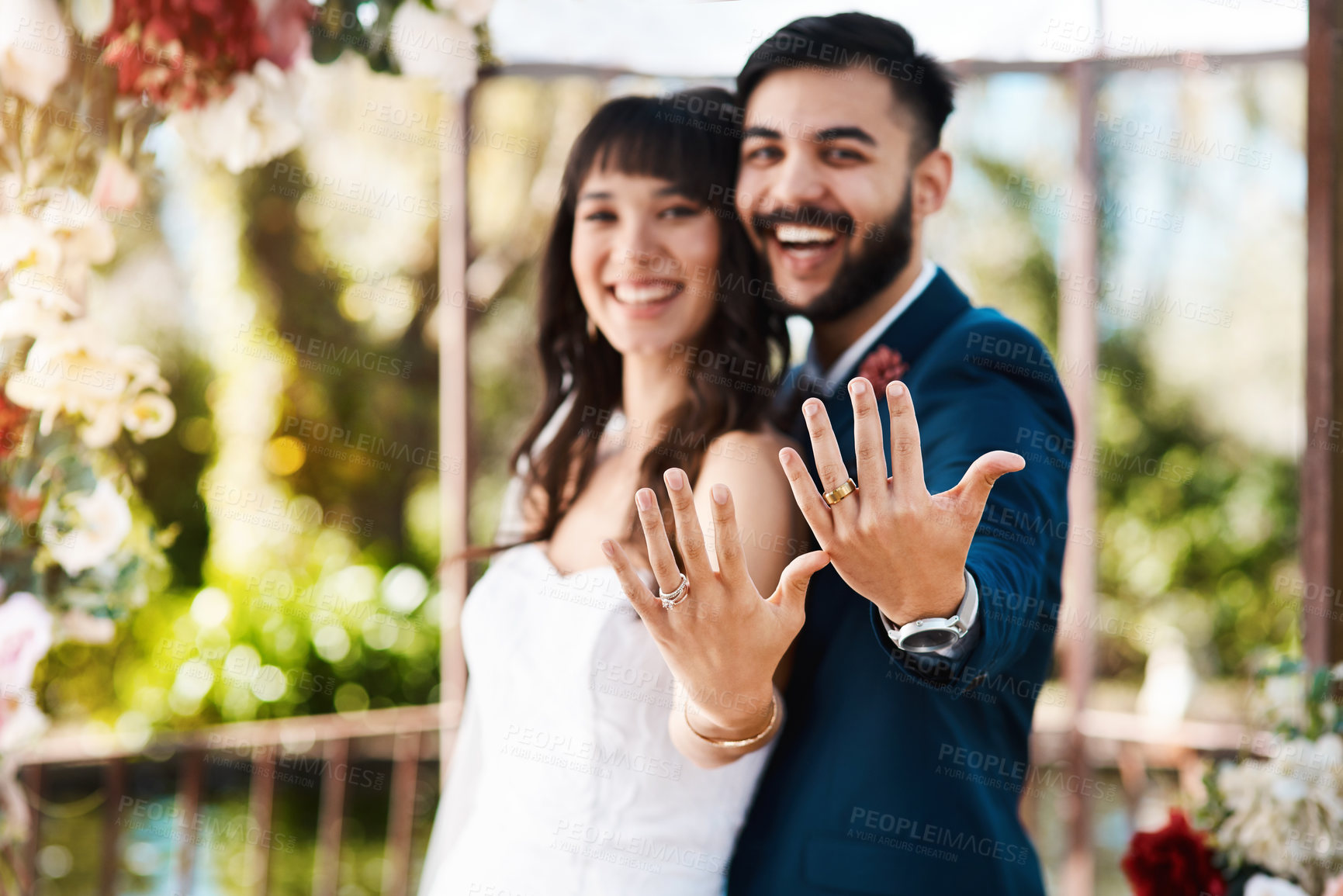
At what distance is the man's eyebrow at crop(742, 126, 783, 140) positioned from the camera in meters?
1.47

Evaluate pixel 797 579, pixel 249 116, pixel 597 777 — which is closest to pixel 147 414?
pixel 249 116

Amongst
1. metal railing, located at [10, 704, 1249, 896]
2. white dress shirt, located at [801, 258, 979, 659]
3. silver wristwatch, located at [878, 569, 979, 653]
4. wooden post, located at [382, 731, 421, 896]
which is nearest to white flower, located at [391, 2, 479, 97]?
white dress shirt, located at [801, 258, 979, 659]

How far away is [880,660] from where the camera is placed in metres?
1.38

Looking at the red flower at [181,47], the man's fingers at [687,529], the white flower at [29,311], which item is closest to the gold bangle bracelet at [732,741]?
the man's fingers at [687,529]

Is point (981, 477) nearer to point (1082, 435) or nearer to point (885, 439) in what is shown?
point (885, 439)

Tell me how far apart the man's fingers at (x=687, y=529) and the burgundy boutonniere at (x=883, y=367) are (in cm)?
47

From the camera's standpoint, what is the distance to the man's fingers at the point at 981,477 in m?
0.95

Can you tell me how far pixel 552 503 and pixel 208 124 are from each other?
803 mm

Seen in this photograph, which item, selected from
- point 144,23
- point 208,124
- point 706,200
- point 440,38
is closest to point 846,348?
point 706,200

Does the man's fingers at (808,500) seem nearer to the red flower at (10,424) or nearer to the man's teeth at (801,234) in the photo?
the man's teeth at (801,234)

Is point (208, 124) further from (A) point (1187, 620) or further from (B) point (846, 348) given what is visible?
(A) point (1187, 620)

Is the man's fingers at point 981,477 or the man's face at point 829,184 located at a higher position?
the man's face at point 829,184

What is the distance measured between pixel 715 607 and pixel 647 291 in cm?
60

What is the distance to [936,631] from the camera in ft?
3.36
